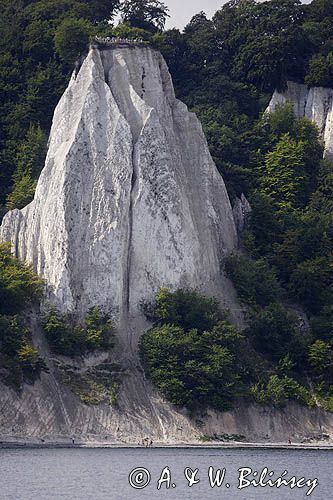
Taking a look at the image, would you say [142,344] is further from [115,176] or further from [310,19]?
[310,19]

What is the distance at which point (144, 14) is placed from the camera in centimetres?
10719

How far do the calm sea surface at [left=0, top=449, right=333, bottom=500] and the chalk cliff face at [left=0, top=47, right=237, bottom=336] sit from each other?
12138 mm

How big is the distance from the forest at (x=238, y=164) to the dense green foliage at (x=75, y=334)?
7.9 inches

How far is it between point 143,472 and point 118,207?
80.8ft

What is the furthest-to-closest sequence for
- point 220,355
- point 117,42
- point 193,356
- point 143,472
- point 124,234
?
point 117,42 → point 124,234 → point 193,356 → point 220,355 → point 143,472

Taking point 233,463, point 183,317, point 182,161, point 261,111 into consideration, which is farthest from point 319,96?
point 233,463

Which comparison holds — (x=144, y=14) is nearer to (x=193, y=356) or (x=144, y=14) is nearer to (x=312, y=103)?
(x=312, y=103)

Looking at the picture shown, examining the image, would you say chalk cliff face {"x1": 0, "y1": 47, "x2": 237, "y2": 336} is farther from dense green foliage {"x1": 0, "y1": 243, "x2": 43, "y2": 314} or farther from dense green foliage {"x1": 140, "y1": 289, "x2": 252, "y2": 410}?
dense green foliage {"x1": 140, "y1": 289, "x2": 252, "y2": 410}

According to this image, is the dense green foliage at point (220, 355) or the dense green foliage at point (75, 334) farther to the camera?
the dense green foliage at point (220, 355)

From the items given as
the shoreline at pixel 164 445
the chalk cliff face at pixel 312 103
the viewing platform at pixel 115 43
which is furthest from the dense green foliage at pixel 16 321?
the chalk cliff face at pixel 312 103

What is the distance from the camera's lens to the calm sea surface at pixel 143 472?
52.9m

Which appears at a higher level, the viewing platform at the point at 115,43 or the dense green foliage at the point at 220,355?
the viewing platform at the point at 115,43

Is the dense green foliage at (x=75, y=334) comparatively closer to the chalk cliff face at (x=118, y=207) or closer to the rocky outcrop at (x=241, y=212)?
the chalk cliff face at (x=118, y=207)
